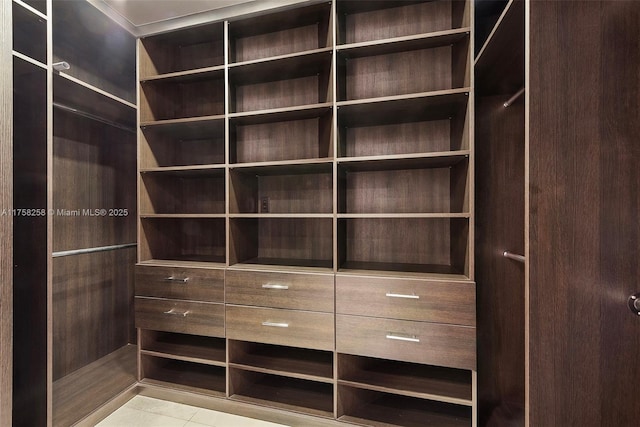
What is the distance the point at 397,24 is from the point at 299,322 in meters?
1.87

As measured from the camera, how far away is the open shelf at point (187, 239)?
2.09 m

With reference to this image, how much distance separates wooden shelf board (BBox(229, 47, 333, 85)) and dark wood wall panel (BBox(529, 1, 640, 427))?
1.06 metres

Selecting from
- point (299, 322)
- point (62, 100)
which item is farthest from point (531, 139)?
point (62, 100)

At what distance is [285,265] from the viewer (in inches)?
72.7

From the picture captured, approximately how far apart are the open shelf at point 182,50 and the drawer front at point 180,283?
4.20ft

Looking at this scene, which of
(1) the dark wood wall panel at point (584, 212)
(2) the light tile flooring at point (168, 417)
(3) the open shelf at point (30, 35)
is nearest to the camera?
(1) the dark wood wall panel at point (584, 212)

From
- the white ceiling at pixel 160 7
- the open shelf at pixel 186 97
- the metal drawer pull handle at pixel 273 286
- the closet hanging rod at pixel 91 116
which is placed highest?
the white ceiling at pixel 160 7

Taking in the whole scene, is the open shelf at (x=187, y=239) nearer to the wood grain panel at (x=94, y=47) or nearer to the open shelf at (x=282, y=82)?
the open shelf at (x=282, y=82)

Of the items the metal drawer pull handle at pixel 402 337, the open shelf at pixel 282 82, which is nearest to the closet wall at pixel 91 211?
the open shelf at pixel 282 82

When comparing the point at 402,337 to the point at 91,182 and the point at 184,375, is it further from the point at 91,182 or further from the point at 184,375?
the point at 91,182

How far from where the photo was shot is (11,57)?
129 centimetres

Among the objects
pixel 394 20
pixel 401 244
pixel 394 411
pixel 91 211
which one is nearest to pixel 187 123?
pixel 91 211

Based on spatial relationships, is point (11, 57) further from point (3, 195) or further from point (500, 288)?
point (500, 288)

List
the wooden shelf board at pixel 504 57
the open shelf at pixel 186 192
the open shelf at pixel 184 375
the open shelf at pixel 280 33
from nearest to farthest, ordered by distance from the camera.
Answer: the wooden shelf board at pixel 504 57, the open shelf at pixel 280 33, the open shelf at pixel 184 375, the open shelf at pixel 186 192
